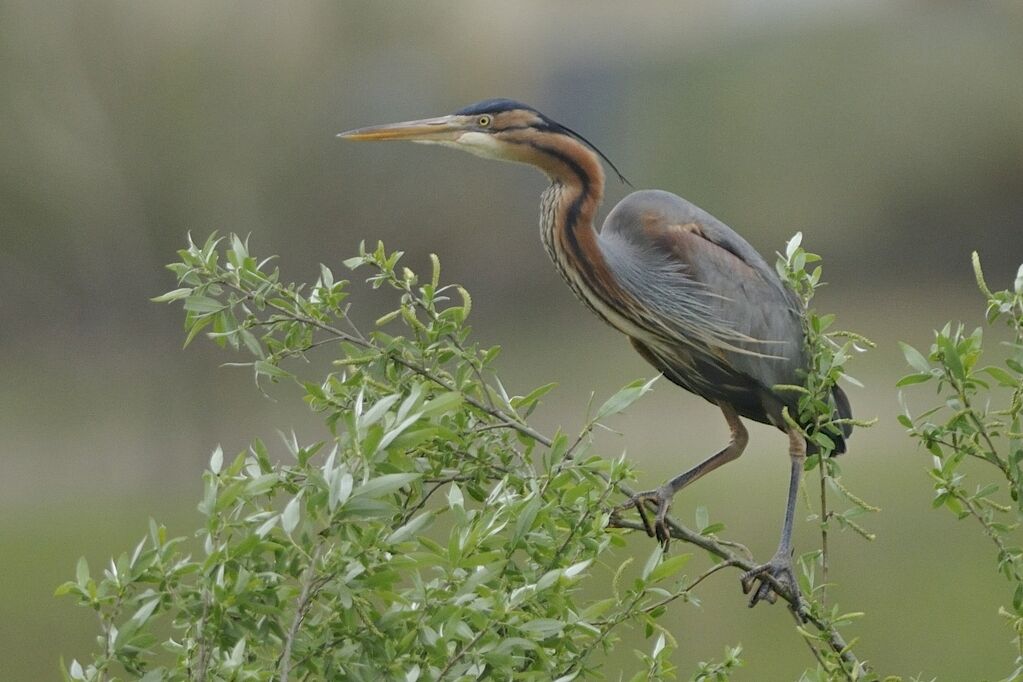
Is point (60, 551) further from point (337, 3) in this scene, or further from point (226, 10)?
point (337, 3)

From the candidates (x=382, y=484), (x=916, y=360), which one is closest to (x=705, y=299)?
(x=916, y=360)

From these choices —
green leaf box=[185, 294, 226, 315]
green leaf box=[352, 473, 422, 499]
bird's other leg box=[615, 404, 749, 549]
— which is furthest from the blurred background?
green leaf box=[352, 473, 422, 499]

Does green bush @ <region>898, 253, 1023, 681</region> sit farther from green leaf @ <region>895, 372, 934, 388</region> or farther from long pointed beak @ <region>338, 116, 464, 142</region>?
long pointed beak @ <region>338, 116, 464, 142</region>

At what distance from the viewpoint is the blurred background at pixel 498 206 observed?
691cm

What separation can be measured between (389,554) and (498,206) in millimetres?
7812

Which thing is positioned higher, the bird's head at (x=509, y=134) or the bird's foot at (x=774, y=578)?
the bird's head at (x=509, y=134)

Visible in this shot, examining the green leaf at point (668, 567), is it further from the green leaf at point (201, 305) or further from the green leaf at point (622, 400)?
the green leaf at point (201, 305)

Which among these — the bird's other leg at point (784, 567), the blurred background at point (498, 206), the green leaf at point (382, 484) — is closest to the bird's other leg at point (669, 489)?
the bird's other leg at point (784, 567)

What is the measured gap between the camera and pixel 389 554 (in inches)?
45.3

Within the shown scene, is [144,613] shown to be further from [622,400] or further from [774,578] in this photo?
[774,578]

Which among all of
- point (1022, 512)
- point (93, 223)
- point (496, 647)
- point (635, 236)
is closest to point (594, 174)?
point (635, 236)

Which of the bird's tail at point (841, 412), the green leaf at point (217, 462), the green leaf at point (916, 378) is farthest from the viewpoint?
the bird's tail at point (841, 412)

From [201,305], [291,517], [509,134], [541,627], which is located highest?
[509,134]

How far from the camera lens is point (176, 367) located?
26.6ft
